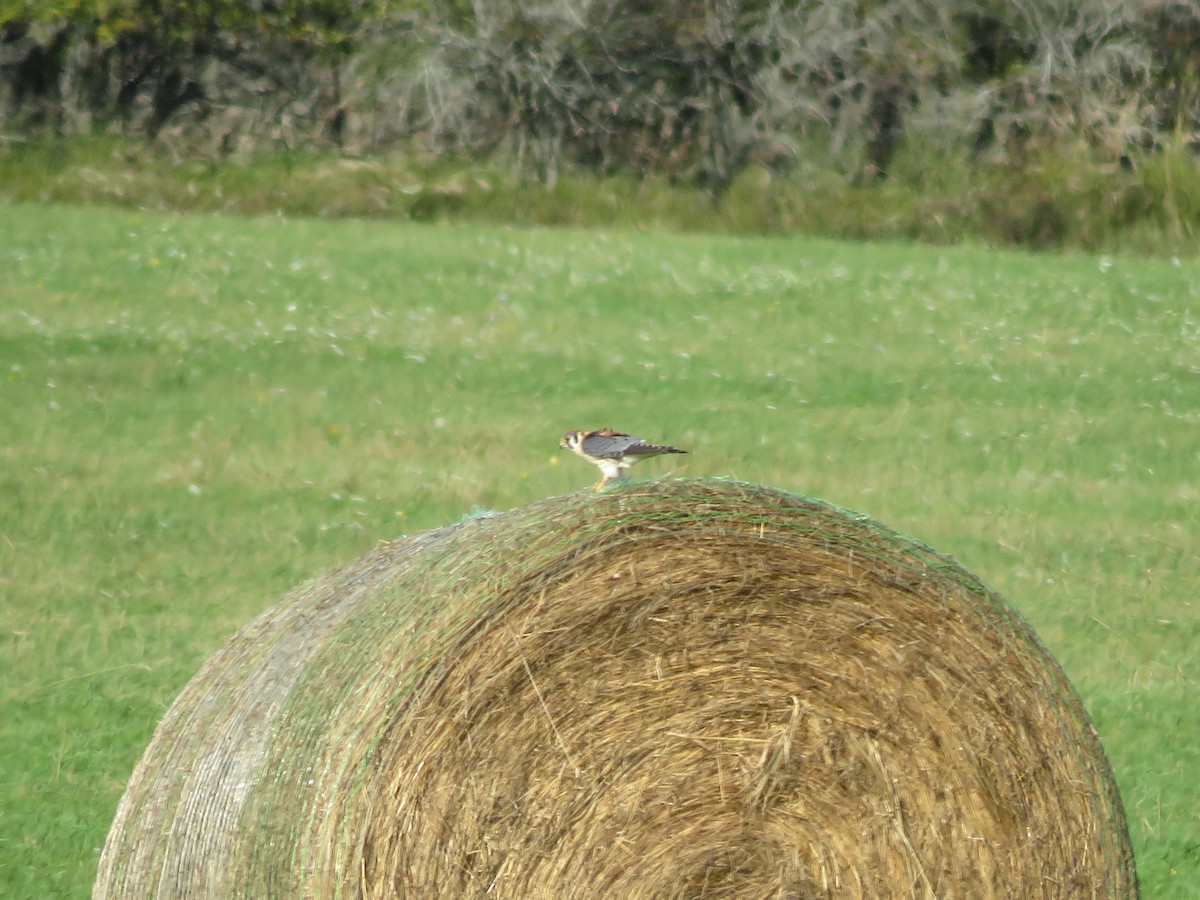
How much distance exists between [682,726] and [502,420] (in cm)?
977

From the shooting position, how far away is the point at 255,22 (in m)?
28.0

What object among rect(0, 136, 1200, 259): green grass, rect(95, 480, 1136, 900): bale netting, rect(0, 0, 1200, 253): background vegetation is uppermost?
rect(95, 480, 1136, 900): bale netting

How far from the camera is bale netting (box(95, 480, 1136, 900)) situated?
490 centimetres

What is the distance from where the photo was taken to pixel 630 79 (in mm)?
26531

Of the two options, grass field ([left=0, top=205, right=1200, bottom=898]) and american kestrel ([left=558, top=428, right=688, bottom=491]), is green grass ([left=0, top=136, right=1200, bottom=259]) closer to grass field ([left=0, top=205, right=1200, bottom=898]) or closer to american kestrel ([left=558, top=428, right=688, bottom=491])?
grass field ([left=0, top=205, right=1200, bottom=898])

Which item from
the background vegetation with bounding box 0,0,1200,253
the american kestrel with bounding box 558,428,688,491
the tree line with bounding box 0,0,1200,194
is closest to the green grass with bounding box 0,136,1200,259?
the background vegetation with bounding box 0,0,1200,253

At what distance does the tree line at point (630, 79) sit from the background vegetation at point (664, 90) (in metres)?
0.04

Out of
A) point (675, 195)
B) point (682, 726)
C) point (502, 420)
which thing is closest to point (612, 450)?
point (682, 726)

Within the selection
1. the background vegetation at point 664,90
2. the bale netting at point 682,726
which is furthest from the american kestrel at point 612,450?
the background vegetation at point 664,90

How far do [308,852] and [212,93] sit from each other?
23.6 metres

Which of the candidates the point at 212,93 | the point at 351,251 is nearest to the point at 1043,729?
the point at 351,251

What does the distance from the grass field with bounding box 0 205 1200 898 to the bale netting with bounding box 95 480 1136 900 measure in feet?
6.26

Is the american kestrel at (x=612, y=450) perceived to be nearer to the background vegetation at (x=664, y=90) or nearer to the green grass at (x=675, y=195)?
the green grass at (x=675, y=195)

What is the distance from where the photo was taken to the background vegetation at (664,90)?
24906mm
